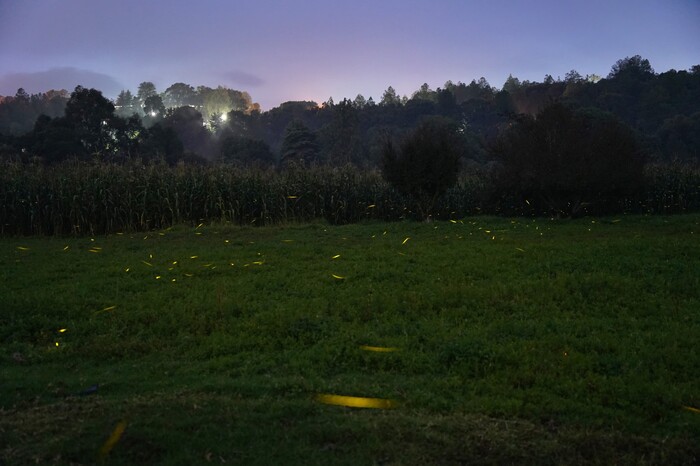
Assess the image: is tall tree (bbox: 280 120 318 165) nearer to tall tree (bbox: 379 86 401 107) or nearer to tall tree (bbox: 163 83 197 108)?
tall tree (bbox: 379 86 401 107)

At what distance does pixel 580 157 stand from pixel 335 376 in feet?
47.3

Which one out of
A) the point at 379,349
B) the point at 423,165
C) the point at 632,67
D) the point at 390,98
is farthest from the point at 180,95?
the point at 379,349

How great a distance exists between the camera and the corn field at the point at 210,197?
1662 centimetres

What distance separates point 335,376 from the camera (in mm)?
5230

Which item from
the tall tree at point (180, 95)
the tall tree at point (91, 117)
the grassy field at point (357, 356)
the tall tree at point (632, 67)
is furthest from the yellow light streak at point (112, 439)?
the tall tree at point (180, 95)

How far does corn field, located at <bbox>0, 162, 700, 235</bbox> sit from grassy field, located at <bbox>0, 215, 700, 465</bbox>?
5957 millimetres

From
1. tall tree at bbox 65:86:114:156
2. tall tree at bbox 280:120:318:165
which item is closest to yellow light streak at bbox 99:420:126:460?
tall tree at bbox 65:86:114:156

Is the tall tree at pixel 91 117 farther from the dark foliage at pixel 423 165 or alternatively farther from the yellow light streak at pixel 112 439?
the yellow light streak at pixel 112 439

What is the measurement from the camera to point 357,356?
18.6ft

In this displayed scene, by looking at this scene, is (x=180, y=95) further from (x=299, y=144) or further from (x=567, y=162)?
(x=567, y=162)

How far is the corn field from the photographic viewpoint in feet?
54.5

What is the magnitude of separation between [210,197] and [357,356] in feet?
43.5

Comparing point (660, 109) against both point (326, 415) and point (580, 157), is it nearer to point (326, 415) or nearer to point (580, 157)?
point (580, 157)

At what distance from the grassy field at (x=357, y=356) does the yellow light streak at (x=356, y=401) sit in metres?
0.04
